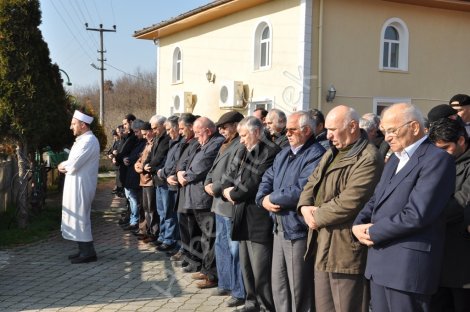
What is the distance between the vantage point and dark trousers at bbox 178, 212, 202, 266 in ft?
22.1

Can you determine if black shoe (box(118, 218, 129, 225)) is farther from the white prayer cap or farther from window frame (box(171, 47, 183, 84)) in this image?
window frame (box(171, 47, 183, 84))

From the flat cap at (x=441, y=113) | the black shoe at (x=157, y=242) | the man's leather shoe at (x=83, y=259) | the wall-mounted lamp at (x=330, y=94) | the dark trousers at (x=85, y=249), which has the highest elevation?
the wall-mounted lamp at (x=330, y=94)

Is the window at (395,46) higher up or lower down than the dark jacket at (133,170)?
higher up

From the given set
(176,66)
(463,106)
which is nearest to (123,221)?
(463,106)

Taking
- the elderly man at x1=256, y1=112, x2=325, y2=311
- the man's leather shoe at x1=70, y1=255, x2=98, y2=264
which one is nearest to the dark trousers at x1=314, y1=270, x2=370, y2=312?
the elderly man at x1=256, y1=112, x2=325, y2=311

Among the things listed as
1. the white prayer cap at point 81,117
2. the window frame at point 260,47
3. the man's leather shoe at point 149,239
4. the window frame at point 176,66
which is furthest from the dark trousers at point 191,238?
the window frame at point 176,66

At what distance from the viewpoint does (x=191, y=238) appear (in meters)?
6.77

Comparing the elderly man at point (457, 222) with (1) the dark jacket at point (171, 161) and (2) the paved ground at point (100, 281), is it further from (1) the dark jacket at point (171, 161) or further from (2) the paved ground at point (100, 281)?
(1) the dark jacket at point (171, 161)

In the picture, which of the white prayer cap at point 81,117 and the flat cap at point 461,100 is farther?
the white prayer cap at point 81,117

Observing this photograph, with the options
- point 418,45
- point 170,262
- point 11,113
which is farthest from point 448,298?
point 418,45

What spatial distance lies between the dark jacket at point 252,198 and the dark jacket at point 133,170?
3.95 metres

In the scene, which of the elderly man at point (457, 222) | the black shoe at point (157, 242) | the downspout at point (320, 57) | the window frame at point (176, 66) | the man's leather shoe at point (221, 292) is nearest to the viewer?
the elderly man at point (457, 222)

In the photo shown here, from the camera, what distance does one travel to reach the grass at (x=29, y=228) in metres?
8.30

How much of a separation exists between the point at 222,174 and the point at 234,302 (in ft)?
4.31
